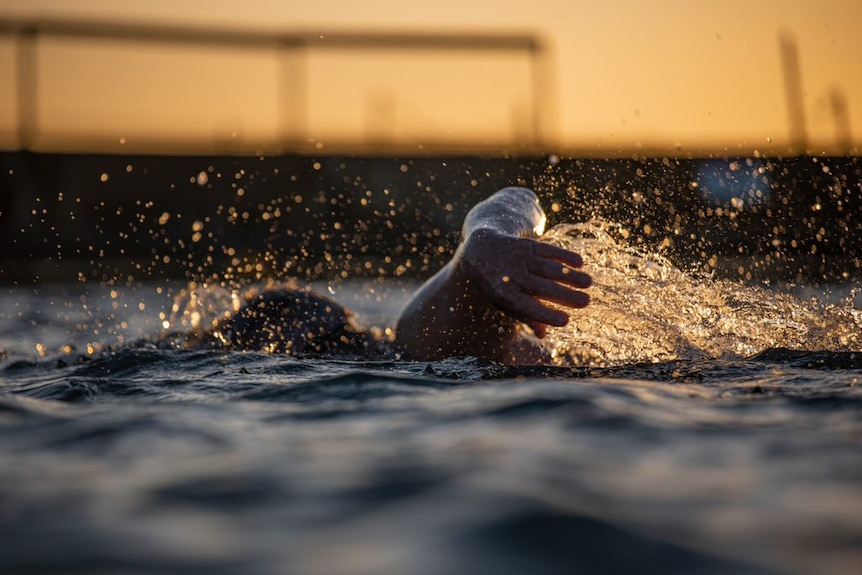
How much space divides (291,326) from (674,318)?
1.55 m

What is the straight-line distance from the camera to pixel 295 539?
4.61 ft

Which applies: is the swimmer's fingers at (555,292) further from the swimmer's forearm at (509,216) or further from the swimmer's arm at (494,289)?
the swimmer's forearm at (509,216)

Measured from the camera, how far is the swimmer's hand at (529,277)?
126 inches

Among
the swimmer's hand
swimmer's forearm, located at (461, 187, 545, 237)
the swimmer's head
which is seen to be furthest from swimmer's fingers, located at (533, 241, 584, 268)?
the swimmer's head

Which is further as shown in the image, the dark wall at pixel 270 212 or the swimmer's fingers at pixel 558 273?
the dark wall at pixel 270 212

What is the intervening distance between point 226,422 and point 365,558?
1065mm

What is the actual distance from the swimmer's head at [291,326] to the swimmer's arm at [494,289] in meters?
0.25

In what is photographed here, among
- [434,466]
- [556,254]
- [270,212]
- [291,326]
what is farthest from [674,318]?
[270,212]

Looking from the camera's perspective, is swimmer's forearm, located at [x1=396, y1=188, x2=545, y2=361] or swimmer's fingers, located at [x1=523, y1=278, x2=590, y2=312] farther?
swimmer's forearm, located at [x1=396, y1=188, x2=545, y2=361]

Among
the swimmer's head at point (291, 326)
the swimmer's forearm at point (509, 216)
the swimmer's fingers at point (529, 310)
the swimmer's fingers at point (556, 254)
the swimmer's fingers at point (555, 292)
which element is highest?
the swimmer's forearm at point (509, 216)

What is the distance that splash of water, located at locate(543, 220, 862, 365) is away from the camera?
3797 mm

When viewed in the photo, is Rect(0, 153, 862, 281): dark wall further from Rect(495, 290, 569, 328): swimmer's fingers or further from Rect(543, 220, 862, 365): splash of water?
Rect(495, 290, 569, 328): swimmer's fingers

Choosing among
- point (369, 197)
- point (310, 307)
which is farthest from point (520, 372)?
point (369, 197)

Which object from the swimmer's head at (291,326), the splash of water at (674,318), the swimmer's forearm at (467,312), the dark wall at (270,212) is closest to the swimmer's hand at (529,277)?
the swimmer's forearm at (467,312)
